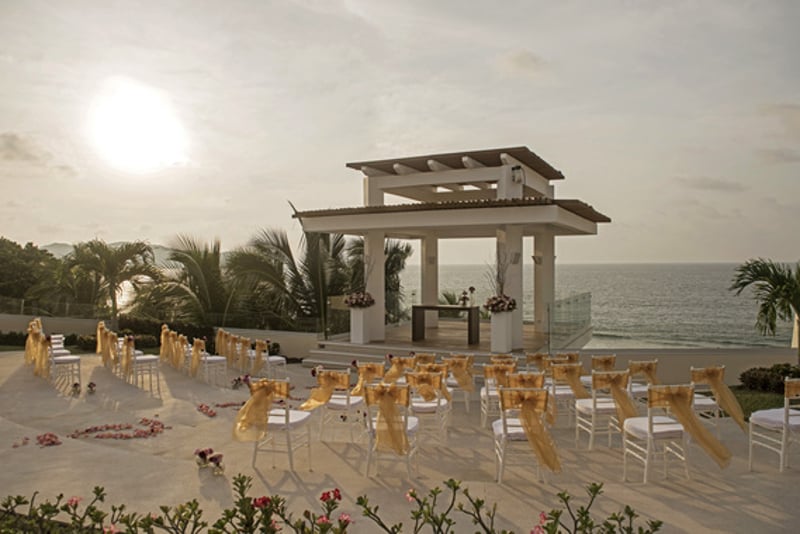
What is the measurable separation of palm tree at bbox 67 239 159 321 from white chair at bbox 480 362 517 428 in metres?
14.3

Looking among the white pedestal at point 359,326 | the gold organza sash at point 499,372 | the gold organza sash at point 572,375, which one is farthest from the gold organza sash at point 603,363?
the white pedestal at point 359,326

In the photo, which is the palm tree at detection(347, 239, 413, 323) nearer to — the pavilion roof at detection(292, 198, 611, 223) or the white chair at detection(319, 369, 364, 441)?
the pavilion roof at detection(292, 198, 611, 223)

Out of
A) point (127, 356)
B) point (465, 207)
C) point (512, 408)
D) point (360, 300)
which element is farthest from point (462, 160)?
point (512, 408)

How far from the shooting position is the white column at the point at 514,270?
1391 centimetres

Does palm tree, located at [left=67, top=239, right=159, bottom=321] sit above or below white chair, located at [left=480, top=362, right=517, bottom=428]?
above

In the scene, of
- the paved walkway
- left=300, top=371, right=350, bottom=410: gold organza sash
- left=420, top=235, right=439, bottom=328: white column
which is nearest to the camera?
the paved walkway

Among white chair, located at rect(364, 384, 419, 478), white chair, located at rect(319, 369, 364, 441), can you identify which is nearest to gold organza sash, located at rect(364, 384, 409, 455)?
white chair, located at rect(364, 384, 419, 478)

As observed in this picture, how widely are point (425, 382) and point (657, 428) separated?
9.58 feet

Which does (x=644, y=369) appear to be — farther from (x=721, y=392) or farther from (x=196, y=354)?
(x=196, y=354)

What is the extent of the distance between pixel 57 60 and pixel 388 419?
369 inches

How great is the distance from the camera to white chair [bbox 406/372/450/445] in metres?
A: 7.86

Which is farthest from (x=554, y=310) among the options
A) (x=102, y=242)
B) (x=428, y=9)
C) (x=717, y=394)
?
(x=102, y=242)

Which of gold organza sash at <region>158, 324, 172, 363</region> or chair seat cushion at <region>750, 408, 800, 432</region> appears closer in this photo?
chair seat cushion at <region>750, 408, 800, 432</region>

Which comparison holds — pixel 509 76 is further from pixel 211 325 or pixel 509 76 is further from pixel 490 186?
pixel 211 325
